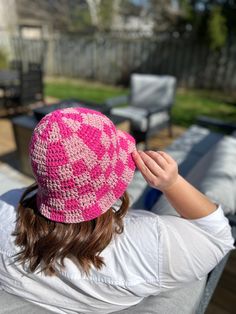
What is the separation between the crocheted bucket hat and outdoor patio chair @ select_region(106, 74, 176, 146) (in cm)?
315

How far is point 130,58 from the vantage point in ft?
31.0

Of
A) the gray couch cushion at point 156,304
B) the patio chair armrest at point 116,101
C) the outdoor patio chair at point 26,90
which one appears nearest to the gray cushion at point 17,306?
the gray couch cushion at point 156,304

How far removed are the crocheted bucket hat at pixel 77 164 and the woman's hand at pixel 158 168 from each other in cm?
5

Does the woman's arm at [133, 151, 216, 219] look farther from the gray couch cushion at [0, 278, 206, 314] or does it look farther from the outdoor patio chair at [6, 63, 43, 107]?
the outdoor patio chair at [6, 63, 43, 107]

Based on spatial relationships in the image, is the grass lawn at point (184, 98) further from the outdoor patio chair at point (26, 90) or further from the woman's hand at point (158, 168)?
the woman's hand at point (158, 168)

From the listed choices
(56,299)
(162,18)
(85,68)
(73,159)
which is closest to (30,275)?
(56,299)

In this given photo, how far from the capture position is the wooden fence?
8109mm

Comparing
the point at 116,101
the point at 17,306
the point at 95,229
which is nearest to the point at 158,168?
the point at 95,229

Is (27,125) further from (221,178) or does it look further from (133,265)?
(133,265)


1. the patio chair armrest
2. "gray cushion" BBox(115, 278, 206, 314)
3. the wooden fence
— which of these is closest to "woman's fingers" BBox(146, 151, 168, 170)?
"gray cushion" BBox(115, 278, 206, 314)

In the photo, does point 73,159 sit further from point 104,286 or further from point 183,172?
point 183,172

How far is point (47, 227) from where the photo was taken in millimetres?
793

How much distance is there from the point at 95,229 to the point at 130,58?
9.49 m

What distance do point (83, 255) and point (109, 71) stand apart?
983cm
